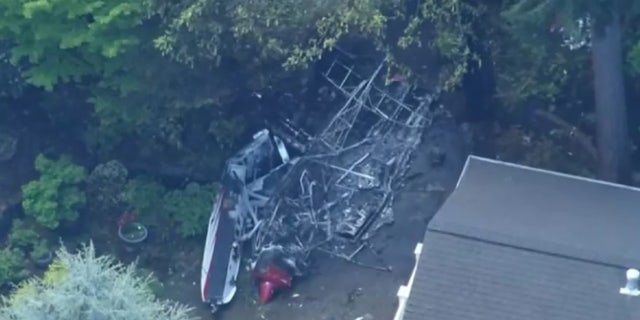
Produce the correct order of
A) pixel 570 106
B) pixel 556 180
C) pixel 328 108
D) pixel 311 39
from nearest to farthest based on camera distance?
pixel 556 180
pixel 311 39
pixel 570 106
pixel 328 108

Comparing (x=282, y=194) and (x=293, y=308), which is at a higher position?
(x=282, y=194)

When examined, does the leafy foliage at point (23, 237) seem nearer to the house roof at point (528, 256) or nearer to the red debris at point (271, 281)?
the red debris at point (271, 281)

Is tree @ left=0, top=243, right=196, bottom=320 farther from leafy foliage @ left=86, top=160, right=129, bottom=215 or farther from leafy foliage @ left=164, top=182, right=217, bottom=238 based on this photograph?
leafy foliage @ left=86, top=160, right=129, bottom=215

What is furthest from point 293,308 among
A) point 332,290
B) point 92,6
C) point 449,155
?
point 92,6

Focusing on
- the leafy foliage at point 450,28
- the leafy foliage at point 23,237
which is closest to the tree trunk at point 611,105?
the leafy foliage at point 450,28

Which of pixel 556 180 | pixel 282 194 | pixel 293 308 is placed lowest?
pixel 293 308

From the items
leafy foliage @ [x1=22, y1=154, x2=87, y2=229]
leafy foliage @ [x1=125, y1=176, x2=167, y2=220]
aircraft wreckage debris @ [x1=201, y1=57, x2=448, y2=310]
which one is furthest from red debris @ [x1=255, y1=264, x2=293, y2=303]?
leafy foliage @ [x1=22, y1=154, x2=87, y2=229]

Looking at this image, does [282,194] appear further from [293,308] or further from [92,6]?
[92,6]
